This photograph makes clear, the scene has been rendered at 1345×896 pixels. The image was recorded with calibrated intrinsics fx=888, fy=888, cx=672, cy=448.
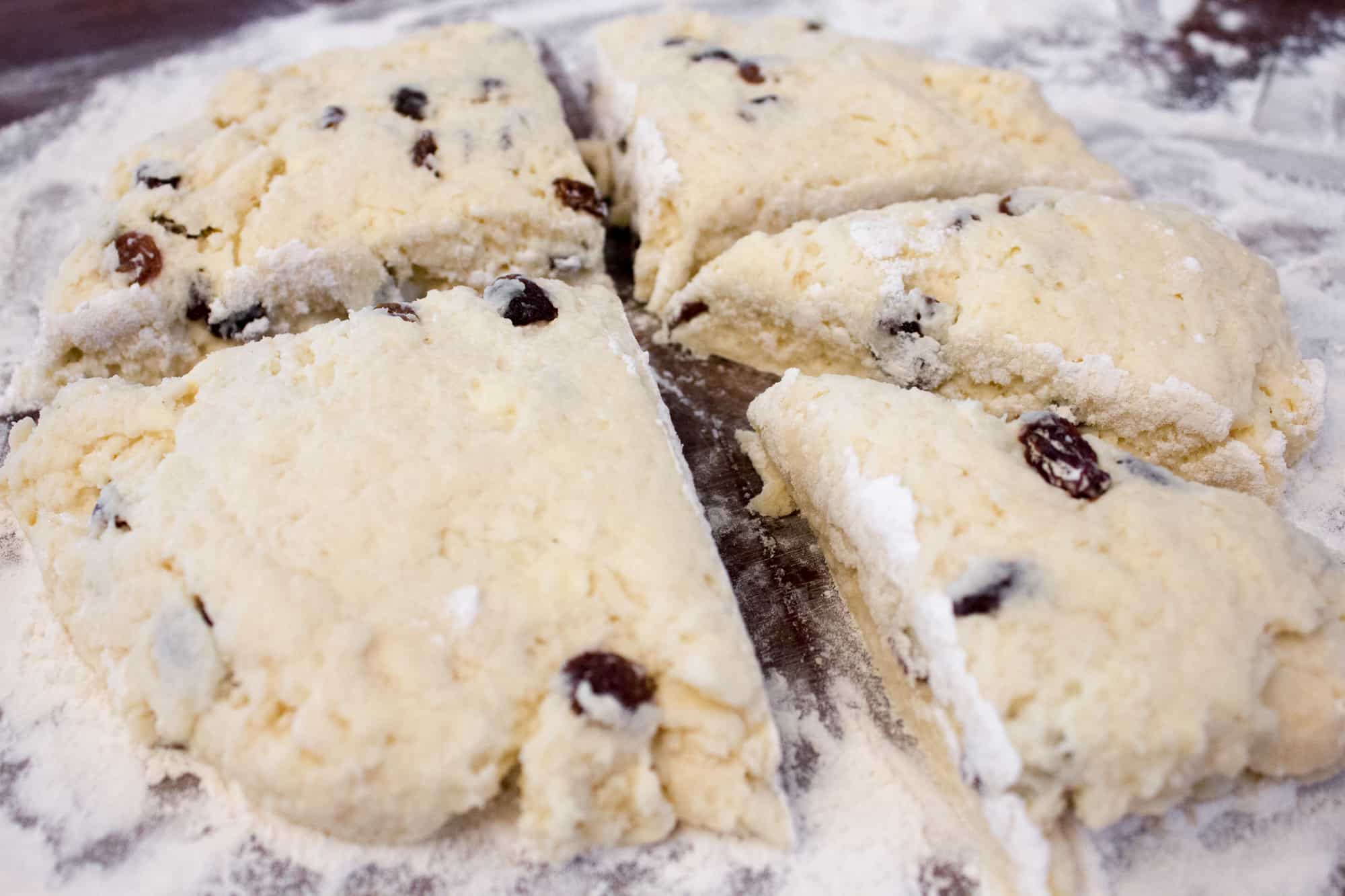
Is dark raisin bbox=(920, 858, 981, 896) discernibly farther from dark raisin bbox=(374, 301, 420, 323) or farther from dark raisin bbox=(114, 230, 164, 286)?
dark raisin bbox=(114, 230, 164, 286)

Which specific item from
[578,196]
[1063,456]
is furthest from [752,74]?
[1063,456]

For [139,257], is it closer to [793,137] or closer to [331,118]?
[331,118]

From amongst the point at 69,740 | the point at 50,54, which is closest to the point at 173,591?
the point at 69,740

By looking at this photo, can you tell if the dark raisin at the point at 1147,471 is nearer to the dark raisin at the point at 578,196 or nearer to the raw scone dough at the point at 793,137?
the raw scone dough at the point at 793,137

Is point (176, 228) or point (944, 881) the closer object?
point (944, 881)

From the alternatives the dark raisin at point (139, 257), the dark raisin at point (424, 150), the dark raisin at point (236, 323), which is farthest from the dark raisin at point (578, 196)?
the dark raisin at point (139, 257)

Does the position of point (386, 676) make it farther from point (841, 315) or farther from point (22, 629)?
point (841, 315)
